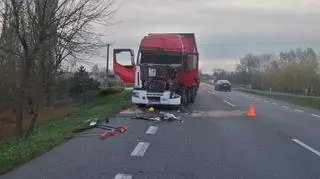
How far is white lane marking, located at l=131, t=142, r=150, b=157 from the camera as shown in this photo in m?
10.6

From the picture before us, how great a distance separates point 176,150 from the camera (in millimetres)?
11352

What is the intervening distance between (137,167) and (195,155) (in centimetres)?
196

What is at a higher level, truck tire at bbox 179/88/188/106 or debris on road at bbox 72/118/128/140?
truck tire at bbox 179/88/188/106

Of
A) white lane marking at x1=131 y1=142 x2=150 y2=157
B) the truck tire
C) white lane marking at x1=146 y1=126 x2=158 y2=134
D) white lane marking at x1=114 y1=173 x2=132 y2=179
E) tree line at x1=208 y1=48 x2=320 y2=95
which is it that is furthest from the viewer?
tree line at x1=208 y1=48 x2=320 y2=95

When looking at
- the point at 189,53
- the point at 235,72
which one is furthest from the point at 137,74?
the point at 235,72

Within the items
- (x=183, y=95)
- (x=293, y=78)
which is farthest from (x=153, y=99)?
(x=293, y=78)

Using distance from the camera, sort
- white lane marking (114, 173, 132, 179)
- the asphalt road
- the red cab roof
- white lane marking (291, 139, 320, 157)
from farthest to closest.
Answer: the red cab roof
white lane marking (291, 139, 320, 157)
the asphalt road
white lane marking (114, 173, 132, 179)

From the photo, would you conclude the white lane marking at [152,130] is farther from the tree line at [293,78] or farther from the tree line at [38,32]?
the tree line at [293,78]

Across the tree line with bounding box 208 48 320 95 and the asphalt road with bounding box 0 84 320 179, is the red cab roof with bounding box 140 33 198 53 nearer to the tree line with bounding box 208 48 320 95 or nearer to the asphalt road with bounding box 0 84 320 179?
the asphalt road with bounding box 0 84 320 179

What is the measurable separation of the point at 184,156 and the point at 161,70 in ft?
48.5

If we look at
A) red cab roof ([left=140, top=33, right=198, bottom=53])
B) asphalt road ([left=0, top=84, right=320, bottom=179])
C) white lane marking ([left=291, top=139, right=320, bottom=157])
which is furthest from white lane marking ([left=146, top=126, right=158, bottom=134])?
red cab roof ([left=140, top=33, right=198, bottom=53])

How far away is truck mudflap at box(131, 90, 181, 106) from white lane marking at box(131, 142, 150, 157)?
480 inches

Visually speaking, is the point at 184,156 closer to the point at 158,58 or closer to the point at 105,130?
the point at 105,130

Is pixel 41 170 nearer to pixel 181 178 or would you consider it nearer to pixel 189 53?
pixel 181 178
